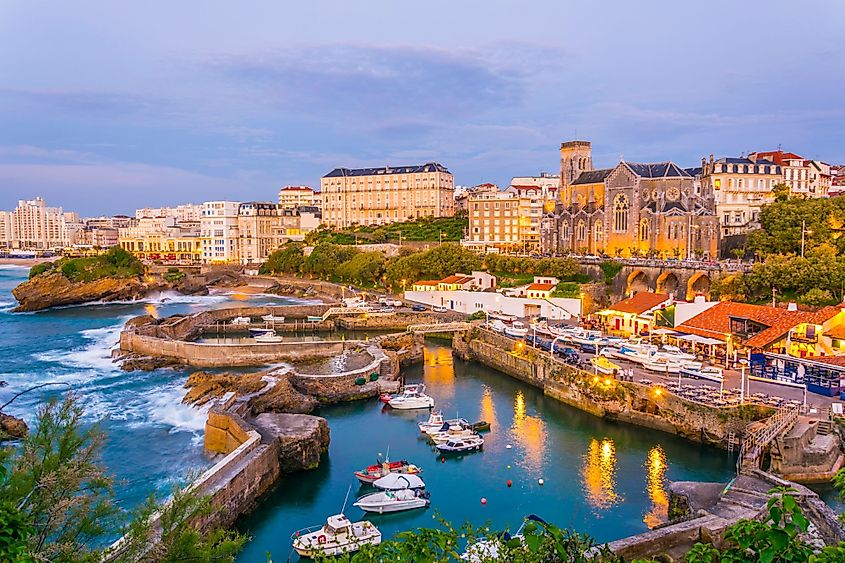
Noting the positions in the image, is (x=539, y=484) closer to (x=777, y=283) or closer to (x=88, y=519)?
(x=88, y=519)

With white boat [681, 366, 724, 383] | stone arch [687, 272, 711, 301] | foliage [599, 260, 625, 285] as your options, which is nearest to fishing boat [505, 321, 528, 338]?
white boat [681, 366, 724, 383]

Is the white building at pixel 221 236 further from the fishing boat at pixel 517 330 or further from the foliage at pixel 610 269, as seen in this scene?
the fishing boat at pixel 517 330

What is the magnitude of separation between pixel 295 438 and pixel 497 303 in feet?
103

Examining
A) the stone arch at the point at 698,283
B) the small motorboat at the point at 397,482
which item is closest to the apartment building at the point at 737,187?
the stone arch at the point at 698,283

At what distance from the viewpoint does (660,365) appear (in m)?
30.2

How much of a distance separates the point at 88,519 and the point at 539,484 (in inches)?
603

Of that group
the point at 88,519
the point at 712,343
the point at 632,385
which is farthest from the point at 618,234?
the point at 88,519

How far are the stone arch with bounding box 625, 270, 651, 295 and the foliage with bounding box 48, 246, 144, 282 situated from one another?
56211 millimetres

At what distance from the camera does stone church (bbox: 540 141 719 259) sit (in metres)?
→ 59.9

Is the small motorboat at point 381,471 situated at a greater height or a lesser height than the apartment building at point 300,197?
lesser

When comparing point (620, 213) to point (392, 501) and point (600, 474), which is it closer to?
point (600, 474)

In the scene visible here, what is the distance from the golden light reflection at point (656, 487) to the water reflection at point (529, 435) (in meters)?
3.75

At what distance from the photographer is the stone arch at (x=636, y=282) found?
53531 millimetres

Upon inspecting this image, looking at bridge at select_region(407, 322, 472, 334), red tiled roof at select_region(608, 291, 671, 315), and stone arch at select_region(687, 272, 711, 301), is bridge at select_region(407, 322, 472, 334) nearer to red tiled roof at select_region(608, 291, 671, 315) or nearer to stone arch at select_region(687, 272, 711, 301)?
red tiled roof at select_region(608, 291, 671, 315)
